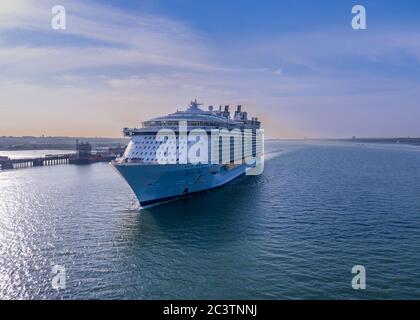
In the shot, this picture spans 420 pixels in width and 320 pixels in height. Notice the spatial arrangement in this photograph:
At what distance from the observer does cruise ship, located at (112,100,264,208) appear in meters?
35.8

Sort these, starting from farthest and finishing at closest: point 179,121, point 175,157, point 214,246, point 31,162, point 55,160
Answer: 1. point 55,160
2. point 31,162
3. point 179,121
4. point 175,157
5. point 214,246

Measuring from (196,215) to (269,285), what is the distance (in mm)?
16573

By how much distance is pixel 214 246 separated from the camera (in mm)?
24406

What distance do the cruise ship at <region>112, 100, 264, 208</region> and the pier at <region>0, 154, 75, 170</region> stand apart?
229ft

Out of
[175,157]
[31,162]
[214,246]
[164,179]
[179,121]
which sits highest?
[179,121]

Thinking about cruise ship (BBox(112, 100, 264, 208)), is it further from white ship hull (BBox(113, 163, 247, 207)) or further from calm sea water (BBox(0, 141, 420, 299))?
calm sea water (BBox(0, 141, 420, 299))

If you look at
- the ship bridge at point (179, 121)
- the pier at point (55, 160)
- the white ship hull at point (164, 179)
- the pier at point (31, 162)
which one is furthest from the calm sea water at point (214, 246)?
the pier at point (55, 160)

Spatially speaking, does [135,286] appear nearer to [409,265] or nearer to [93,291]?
[93,291]

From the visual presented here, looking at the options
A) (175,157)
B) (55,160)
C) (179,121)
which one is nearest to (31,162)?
(55,160)

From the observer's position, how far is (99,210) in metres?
36.2

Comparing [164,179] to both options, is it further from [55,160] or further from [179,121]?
A: [55,160]

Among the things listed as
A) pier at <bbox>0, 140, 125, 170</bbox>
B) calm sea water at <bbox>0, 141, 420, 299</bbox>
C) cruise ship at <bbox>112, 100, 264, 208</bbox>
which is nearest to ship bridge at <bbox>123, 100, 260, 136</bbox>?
cruise ship at <bbox>112, 100, 264, 208</bbox>

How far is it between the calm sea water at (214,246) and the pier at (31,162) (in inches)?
2318

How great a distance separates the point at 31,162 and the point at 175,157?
84396 mm
